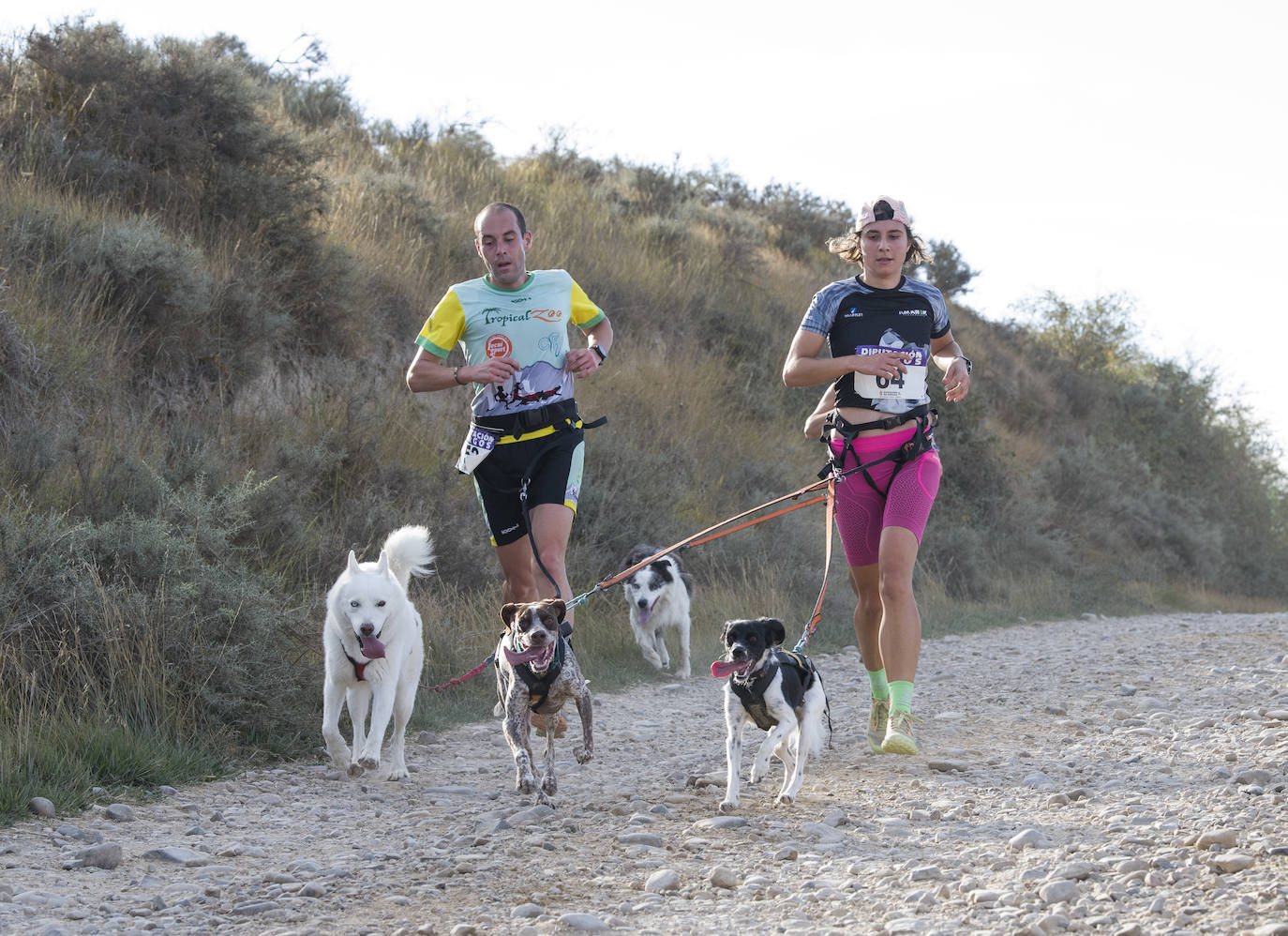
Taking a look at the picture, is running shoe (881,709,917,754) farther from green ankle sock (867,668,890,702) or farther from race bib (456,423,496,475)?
race bib (456,423,496,475)

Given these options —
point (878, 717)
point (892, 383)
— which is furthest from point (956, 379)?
point (878, 717)

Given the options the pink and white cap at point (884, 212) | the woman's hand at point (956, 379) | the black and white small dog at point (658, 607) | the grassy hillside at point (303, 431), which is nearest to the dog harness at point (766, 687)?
the woman's hand at point (956, 379)

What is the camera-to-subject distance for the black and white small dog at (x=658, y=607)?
9781mm

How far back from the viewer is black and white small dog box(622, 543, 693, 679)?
9781 mm

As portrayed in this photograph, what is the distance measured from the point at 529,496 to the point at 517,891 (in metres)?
2.54

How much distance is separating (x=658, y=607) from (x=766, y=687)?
458cm

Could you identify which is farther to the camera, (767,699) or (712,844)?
(767,699)

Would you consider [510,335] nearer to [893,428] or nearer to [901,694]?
[893,428]

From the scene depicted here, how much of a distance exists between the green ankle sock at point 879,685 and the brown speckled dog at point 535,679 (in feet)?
5.11

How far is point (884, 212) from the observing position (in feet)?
19.2

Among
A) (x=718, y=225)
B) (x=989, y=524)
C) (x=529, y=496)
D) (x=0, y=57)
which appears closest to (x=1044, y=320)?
(x=718, y=225)

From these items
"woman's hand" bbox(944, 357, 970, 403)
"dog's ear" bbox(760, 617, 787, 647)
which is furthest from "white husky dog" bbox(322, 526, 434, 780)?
"woman's hand" bbox(944, 357, 970, 403)

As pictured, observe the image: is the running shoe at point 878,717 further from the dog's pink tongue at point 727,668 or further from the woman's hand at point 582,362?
the woman's hand at point 582,362

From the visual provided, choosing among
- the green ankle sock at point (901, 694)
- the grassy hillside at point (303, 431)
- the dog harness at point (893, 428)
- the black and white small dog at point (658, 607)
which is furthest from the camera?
the black and white small dog at point (658, 607)
